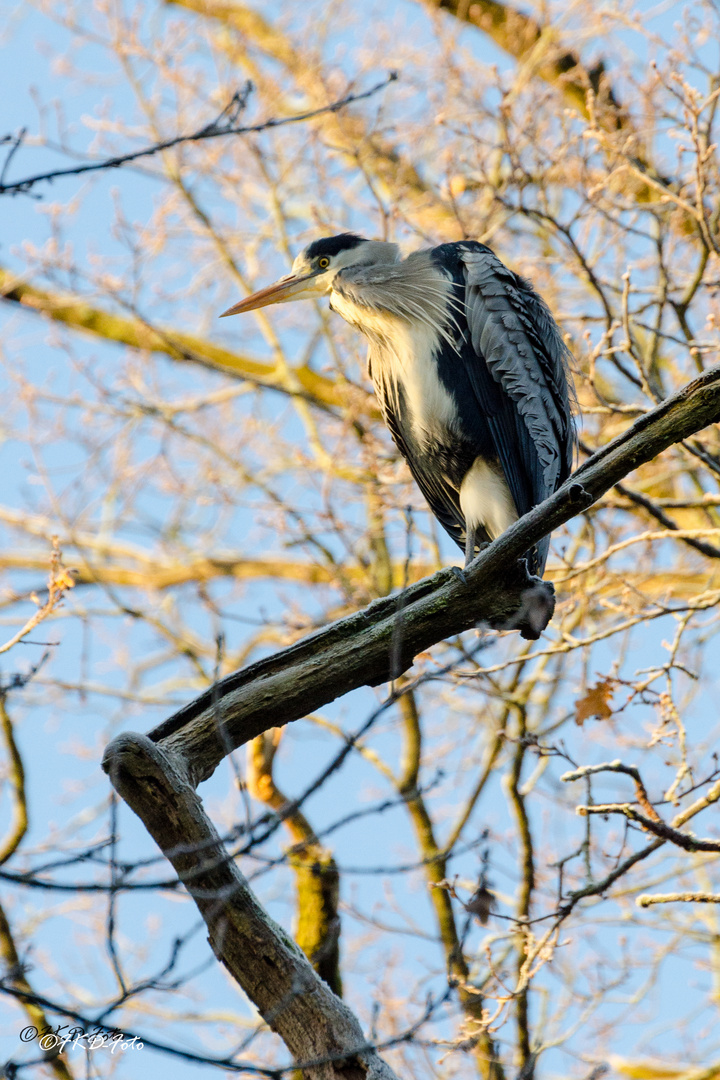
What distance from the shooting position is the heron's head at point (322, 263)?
5.26m

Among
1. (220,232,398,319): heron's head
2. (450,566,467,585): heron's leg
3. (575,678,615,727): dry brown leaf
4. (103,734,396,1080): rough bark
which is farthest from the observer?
(220,232,398,319): heron's head

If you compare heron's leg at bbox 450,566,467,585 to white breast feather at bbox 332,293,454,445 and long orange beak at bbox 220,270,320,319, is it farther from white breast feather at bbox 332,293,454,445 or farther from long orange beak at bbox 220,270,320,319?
long orange beak at bbox 220,270,320,319

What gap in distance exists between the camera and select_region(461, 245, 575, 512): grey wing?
4578 millimetres

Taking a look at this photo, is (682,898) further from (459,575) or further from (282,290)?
(282,290)

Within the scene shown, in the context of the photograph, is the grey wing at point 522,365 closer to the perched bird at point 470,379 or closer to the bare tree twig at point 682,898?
the perched bird at point 470,379

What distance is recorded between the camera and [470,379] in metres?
4.68

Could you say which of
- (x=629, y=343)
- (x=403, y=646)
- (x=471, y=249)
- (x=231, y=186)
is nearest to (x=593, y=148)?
(x=471, y=249)

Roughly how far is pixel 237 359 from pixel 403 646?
6.33 meters

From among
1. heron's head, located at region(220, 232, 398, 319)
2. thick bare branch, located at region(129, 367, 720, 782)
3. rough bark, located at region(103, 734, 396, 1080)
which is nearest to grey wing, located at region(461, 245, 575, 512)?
heron's head, located at region(220, 232, 398, 319)

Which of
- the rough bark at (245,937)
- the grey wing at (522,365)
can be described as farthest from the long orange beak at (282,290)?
the rough bark at (245,937)

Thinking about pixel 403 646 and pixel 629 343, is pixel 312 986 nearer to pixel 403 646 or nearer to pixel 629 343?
pixel 403 646

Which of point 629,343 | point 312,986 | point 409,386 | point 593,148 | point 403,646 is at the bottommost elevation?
point 312,986

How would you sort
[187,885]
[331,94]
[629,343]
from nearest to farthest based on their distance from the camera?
[187,885]
[629,343]
[331,94]

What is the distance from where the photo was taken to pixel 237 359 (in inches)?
354
